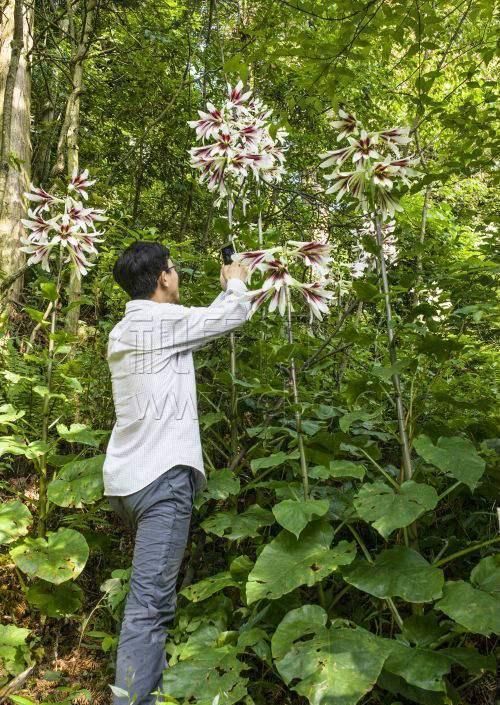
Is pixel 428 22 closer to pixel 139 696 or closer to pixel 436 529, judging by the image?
pixel 436 529

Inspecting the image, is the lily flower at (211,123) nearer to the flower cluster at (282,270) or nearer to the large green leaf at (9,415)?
the flower cluster at (282,270)

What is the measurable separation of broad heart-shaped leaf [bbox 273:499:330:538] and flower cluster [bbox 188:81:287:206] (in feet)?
5.07

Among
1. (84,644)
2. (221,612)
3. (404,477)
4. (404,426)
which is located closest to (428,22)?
(404,426)

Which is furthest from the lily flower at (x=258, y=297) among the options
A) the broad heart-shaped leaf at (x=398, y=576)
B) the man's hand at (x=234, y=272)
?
→ the broad heart-shaped leaf at (x=398, y=576)

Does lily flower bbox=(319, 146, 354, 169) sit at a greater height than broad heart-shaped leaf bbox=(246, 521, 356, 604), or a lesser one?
greater

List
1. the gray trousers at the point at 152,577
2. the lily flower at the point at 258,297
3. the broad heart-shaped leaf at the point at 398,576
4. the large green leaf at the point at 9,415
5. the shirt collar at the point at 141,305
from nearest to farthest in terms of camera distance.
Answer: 1. the broad heart-shaped leaf at the point at 398,576
2. the gray trousers at the point at 152,577
3. the lily flower at the point at 258,297
4. the shirt collar at the point at 141,305
5. the large green leaf at the point at 9,415

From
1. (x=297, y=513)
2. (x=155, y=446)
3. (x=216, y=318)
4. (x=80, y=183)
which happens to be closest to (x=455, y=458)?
(x=297, y=513)

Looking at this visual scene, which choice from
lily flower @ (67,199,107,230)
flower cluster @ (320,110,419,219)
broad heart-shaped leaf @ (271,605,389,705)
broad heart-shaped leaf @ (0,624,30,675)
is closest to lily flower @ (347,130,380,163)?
flower cluster @ (320,110,419,219)

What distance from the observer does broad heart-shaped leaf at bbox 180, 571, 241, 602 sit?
91.0 inches

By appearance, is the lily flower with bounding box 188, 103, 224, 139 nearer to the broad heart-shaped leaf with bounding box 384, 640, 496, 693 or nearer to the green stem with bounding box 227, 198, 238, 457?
the green stem with bounding box 227, 198, 238, 457

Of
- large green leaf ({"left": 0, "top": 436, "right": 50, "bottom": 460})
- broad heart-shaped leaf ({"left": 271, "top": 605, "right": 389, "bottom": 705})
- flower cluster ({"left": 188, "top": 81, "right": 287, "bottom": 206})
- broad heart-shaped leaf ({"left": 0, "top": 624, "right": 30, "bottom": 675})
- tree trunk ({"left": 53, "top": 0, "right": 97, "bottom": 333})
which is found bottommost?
broad heart-shaped leaf ({"left": 0, "top": 624, "right": 30, "bottom": 675})

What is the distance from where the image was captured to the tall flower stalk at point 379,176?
218cm

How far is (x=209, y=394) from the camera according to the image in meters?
3.07

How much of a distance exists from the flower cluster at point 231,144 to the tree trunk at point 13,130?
2.07 m
